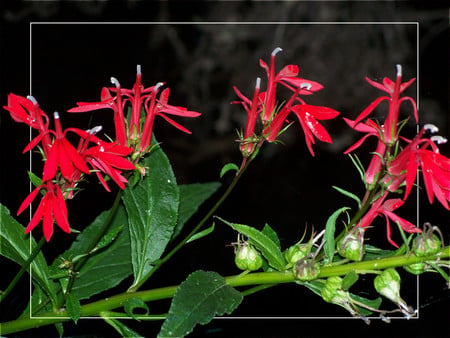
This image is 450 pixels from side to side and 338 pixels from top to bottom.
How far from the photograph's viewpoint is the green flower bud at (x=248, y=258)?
66cm

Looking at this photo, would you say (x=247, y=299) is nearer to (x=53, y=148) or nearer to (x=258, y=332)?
(x=258, y=332)

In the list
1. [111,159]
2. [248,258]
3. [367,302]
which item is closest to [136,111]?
[111,159]

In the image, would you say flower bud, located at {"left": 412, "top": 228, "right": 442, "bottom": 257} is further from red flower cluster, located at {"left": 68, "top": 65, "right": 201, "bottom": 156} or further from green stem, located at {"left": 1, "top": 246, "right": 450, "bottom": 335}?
red flower cluster, located at {"left": 68, "top": 65, "right": 201, "bottom": 156}

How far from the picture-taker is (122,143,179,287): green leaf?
74 centimetres

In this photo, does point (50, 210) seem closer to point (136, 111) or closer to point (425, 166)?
point (136, 111)

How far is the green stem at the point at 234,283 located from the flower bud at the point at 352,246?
0.01 meters

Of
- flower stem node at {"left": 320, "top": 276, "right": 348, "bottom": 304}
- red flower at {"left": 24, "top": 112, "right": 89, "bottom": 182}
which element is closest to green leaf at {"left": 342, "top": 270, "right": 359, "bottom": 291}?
flower stem node at {"left": 320, "top": 276, "right": 348, "bottom": 304}

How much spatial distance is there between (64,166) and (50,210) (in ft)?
0.15

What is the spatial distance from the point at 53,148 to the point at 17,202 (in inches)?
10.0

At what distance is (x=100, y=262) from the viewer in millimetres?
822

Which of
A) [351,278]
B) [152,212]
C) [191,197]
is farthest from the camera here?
[191,197]

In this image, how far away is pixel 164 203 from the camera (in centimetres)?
75

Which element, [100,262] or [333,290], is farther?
[100,262]

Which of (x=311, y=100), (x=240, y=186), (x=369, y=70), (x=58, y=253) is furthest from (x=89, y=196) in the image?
(x=369, y=70)
